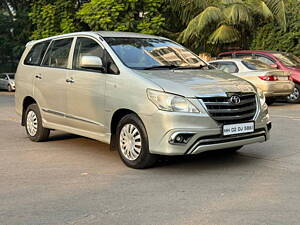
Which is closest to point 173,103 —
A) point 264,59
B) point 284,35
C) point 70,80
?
point 70,80

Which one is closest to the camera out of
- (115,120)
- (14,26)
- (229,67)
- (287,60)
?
(115,120)

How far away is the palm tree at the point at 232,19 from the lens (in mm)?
17969

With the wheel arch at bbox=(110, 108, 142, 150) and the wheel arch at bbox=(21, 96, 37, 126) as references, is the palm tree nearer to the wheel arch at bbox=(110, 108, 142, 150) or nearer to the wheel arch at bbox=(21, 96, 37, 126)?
the wheel arch at bbox=(21, 96, 37, 126)

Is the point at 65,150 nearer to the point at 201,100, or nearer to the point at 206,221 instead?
the point at 201,100

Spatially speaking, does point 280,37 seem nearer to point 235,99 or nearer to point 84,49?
point 84,49

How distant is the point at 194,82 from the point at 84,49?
2023 mm

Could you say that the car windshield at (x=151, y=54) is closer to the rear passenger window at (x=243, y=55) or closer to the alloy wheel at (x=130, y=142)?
the alloy wheel at (x=130, y=142)

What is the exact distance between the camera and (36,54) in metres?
7.82

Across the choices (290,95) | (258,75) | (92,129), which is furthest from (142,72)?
(290,95)

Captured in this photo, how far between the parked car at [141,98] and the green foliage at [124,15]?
1130 centimetres

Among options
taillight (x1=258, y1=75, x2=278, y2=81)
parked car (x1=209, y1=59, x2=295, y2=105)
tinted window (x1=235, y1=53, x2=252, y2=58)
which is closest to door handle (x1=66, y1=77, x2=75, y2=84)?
parked car (x1=209, y1=59, x2=295, y2=105)

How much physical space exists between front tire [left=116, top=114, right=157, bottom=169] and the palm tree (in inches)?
520

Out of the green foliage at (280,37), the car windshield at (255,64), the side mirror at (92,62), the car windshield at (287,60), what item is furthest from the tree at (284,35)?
the side mirror at (92,62)

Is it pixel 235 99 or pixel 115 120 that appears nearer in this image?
pixel 235 99
